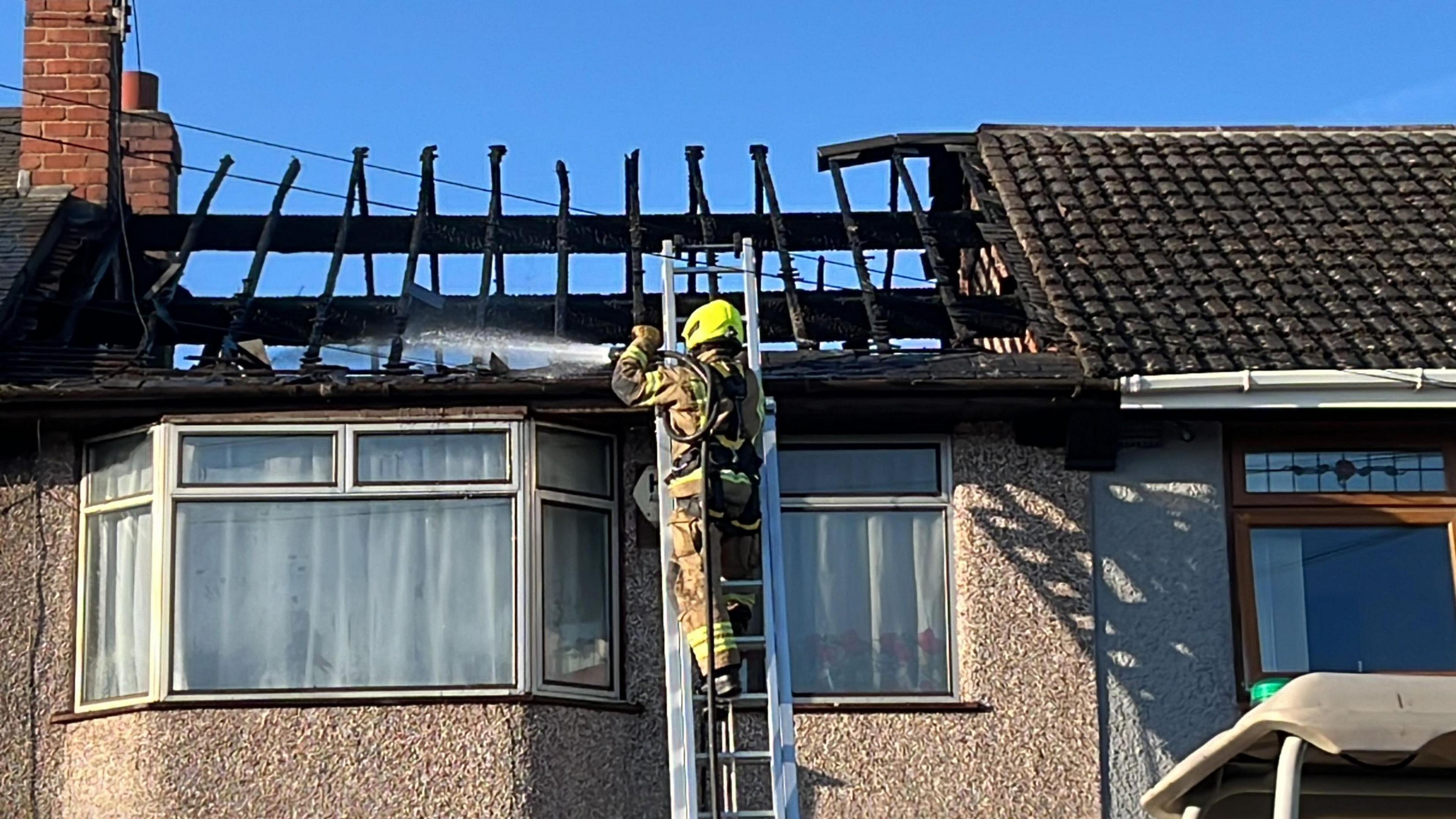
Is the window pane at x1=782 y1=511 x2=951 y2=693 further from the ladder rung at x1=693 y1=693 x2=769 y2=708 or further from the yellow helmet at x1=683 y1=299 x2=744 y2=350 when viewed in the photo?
the yellow helmet at x1=683 y1=299 x2=744 y2=350

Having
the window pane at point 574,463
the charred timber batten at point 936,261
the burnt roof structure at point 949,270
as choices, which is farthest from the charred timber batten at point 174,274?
the charred timber batten at point 936,261

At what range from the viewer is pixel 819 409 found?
11.5m

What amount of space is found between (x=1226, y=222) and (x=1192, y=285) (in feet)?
3.38

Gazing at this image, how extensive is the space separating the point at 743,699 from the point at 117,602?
11.1 ft

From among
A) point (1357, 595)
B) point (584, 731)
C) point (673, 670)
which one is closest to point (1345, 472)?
point (1357, 595)

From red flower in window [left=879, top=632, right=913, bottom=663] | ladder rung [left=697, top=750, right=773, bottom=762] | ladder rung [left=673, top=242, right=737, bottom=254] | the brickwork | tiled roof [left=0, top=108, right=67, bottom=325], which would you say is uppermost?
the brickwork

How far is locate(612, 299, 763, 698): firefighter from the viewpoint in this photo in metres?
10.2

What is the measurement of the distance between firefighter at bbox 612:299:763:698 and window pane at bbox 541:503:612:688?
1112 mm

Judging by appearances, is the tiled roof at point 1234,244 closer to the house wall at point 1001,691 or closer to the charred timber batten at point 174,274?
the house wall at point 1001,691

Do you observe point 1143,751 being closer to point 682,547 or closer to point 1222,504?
point 1222,504

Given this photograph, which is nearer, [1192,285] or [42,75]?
[1192,285]

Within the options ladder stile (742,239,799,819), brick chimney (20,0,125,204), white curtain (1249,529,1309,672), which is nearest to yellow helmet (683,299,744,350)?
ladder stile (742,239,799,819)

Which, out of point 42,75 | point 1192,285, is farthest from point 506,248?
point 1192,285

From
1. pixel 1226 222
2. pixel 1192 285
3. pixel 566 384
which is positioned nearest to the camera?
pixel 566 384
